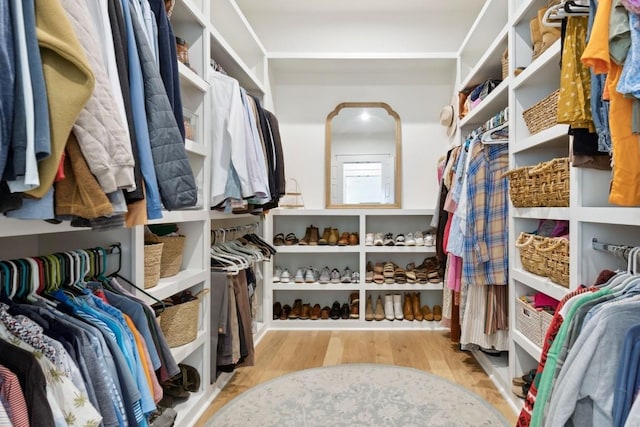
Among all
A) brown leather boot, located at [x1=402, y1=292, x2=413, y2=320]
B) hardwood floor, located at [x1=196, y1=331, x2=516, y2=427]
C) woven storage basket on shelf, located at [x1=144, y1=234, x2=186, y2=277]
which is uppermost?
woven storage basket on shelf, located at [x1=144, y1=234, x2=186, y2=277]

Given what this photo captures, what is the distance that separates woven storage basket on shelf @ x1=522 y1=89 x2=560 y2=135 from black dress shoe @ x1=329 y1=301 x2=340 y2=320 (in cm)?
208

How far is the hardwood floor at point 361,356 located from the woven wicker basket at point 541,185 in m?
1.04

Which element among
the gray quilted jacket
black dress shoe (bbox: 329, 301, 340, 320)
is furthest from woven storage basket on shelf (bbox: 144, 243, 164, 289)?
black dress shoe (bbox: 329, 301, 340, 320)

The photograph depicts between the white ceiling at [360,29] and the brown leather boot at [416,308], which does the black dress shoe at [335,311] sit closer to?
the brown leather boot at [416,308]

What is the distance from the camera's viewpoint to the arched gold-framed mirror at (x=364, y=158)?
3475 mm

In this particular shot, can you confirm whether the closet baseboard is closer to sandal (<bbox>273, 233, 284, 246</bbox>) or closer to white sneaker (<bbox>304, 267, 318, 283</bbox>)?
white sneaker (<bbox>304, 267, 318, 283</bbox>)

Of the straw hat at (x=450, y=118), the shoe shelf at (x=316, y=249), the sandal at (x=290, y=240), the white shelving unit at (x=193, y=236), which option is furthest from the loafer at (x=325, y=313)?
the straw hat at (x=450, y=118)

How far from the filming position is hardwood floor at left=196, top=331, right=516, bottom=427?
2.15 metres

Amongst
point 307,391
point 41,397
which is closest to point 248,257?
point 307,391

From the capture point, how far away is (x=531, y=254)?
5.54 feet

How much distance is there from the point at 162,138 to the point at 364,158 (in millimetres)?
2571

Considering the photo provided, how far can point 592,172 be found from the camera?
4.51 ft

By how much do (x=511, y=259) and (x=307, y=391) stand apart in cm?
128

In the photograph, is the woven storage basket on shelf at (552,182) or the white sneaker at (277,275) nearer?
the woven storage basket on shelf at (552,182)
